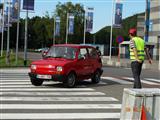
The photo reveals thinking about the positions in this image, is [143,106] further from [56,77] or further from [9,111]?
[56,77]

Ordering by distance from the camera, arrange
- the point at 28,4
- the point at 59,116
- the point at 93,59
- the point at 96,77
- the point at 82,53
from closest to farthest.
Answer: the point at 59,116 → the point at 82,53 → the point at 93,59 → the point at 96,77 → the point at 28,4

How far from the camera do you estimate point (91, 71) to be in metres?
18.0

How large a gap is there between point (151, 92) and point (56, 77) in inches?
384

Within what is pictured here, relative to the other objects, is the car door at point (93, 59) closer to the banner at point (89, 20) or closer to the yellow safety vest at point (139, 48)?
the yellow safety vest at point (139, 48)

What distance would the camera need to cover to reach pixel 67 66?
52.9 feet

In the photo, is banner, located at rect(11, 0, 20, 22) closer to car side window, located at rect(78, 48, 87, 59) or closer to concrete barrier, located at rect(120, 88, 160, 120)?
car side window, located at rect(78, 48, 87, 59)

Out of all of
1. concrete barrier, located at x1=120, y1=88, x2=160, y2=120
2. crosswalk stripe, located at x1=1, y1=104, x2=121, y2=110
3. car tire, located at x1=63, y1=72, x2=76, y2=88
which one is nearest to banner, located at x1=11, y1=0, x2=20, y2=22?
car tire, located at x1=63, y1=72, x2=76, y2=88

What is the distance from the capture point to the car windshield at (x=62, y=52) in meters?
17.0

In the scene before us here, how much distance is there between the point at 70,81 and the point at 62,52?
1.29 meters

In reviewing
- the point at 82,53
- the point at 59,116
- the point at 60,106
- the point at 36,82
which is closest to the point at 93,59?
the point at 82,53

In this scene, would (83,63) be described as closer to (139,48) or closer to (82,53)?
(82,53)

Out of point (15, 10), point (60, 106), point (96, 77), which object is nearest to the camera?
point (60, 106)

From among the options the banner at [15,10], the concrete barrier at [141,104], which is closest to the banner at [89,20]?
the banner at [15,10]

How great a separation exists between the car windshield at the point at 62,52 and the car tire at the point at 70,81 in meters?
0.77
